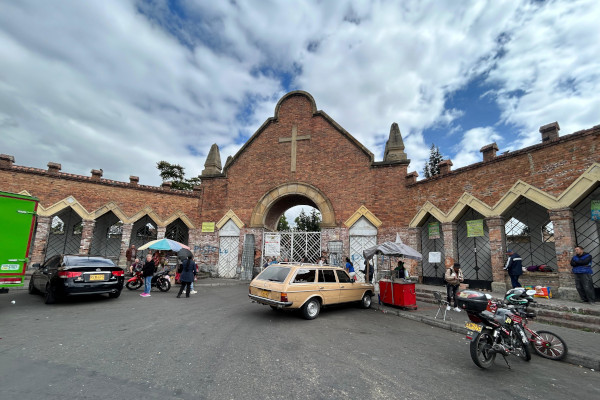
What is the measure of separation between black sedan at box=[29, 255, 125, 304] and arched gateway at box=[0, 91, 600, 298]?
26.6 ft

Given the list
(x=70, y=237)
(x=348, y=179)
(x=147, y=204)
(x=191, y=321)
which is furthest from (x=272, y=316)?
(x=70, y=237)

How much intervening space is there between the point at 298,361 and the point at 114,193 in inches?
669

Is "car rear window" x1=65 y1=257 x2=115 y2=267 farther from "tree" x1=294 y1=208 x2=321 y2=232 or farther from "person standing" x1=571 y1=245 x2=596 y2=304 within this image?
"tree" x1=294 y1=208 x2=321 y2=232

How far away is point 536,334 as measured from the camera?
552 cm

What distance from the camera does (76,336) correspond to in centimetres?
Result: 530

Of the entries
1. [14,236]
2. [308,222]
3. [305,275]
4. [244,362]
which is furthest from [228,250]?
[308,222]

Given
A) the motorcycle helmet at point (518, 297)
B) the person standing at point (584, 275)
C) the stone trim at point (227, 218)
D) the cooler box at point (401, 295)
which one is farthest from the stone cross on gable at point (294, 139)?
the motorcycle helmet at point (518, 297)

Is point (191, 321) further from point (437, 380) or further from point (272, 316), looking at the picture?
point (437, 380)

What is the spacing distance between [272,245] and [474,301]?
13.3 metres

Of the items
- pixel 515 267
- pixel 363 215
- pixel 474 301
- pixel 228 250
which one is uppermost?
pixel 363 215

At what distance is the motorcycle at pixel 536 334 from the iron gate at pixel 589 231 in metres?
7.79

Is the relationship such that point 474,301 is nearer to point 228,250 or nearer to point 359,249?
point 359,249

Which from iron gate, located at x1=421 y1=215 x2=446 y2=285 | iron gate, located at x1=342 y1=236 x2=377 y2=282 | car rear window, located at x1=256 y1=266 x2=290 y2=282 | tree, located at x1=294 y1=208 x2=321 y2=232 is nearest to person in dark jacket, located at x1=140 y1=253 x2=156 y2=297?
car rear window, located at x1=256 y1=266 x2=290 y2=282

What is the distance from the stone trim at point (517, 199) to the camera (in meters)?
8.70
